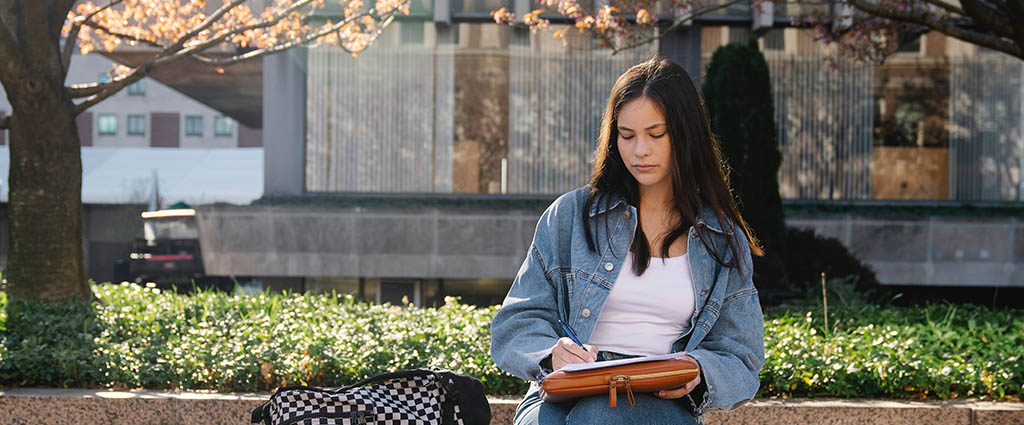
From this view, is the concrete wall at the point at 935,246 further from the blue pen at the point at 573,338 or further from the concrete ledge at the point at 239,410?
the blue pen at the point at 573,338

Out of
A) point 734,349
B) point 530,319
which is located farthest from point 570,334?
point 734,349

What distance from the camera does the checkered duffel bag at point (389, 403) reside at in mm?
2971

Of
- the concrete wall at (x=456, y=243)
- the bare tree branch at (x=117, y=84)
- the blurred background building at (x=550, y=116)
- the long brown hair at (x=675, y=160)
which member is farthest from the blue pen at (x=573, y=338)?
the blurred background building at (x=550, y=116)

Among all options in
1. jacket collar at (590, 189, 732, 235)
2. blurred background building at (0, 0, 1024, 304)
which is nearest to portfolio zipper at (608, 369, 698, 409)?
jacket collar at (590, 189, 732, 235)

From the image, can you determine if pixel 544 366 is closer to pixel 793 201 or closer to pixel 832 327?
pixel 832 327

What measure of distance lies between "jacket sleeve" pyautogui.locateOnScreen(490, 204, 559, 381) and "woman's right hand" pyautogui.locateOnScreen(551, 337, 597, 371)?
0.15ft

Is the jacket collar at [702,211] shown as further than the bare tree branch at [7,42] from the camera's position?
No

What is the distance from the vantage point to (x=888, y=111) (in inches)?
604

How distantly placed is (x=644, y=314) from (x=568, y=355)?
36 cm

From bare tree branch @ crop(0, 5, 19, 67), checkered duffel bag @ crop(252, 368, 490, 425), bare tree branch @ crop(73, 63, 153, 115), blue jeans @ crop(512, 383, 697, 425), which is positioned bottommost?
checkered duffel bag @ crop(252, 368, 490, 425)

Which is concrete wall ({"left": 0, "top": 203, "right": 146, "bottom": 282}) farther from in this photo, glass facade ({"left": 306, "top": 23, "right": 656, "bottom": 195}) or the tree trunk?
the tree trunk

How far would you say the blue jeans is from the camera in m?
2.64

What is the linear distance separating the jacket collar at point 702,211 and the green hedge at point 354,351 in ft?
7.34

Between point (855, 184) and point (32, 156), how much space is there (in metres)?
12.1
